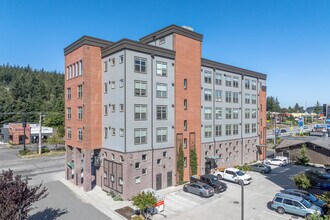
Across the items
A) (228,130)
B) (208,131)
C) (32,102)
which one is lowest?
(228,130)

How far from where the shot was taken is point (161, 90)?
91.4ft

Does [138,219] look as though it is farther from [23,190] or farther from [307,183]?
[307,183]

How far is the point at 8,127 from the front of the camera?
233 feet

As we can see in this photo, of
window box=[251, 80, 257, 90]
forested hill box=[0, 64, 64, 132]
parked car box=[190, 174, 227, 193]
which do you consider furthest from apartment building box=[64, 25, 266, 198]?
forested hill box=[0, 64, 64, 132]

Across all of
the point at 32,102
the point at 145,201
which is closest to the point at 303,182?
the point at 145,201

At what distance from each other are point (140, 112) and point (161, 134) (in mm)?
4167

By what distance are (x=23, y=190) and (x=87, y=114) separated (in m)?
12.7

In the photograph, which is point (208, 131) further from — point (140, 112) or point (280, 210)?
point (280, 210)

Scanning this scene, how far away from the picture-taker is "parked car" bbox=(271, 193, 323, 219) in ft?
67.2

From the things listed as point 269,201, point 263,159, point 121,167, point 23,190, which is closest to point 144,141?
point 121,167

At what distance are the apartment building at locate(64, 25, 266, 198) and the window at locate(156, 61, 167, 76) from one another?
123 mm

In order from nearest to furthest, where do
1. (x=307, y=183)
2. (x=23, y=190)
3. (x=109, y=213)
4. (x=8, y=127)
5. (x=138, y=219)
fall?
(x=23, y=190) → (x=138, y=219) → (x=109, y=213) → (x=307, y=183) → (x=8, y=127)

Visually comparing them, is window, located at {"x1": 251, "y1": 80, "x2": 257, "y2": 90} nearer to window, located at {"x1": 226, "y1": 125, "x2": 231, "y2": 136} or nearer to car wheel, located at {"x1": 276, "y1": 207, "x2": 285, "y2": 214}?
window, located at {"x1": 226, "y1": 125, "x2": 231, "y2": 136}

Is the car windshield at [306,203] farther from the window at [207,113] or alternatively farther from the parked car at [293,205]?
the window at [207,113]
